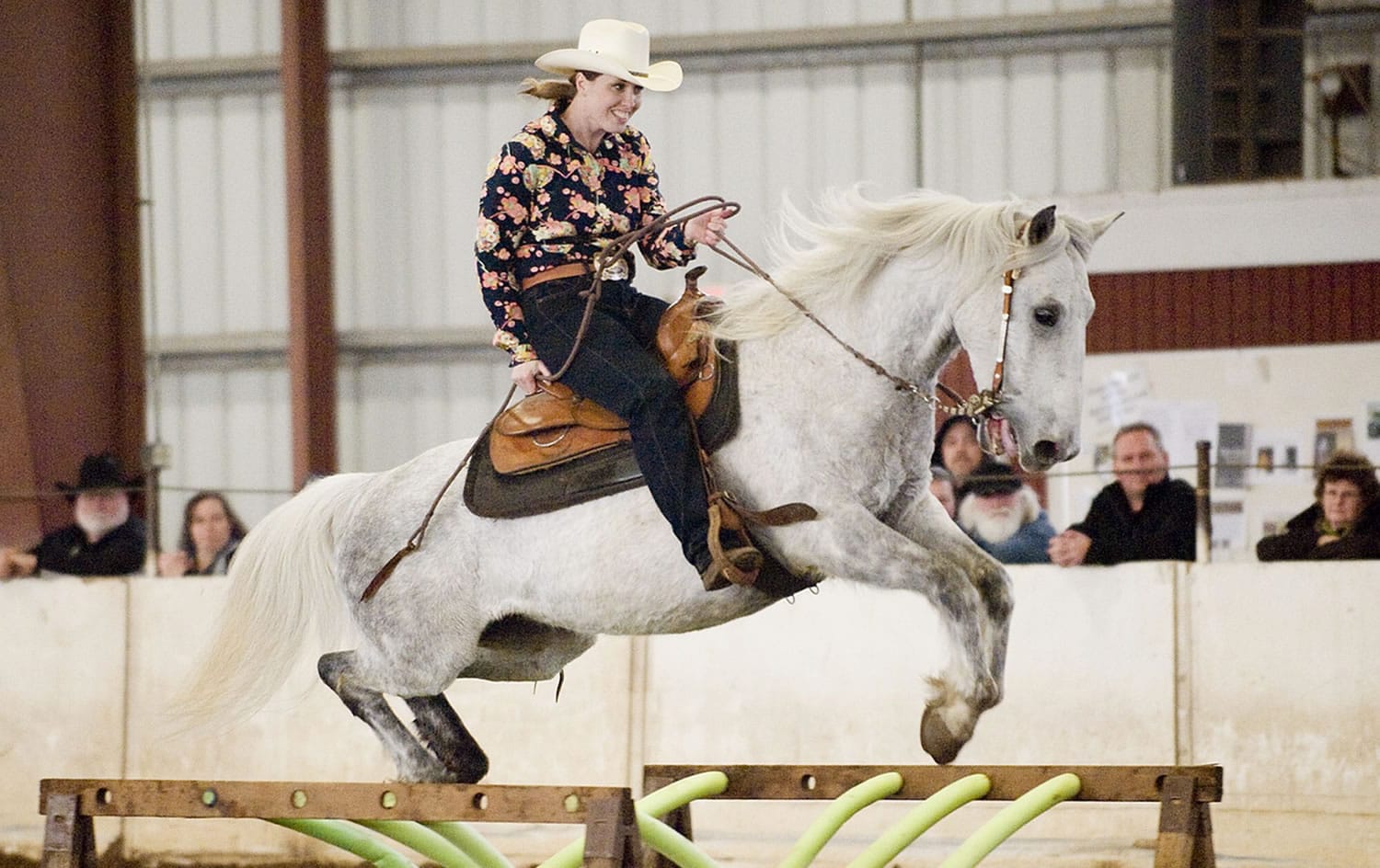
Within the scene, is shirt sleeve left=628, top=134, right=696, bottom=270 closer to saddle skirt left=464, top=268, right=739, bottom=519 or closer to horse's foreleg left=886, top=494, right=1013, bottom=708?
saddle skirt left=464, top=268, right=739, bottom=519

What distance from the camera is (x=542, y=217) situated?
3938 millimetres

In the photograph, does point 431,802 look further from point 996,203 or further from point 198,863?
point 198,863

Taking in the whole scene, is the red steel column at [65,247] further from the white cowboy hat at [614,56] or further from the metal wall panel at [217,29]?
Result: the white cowboy hat at [614,56]

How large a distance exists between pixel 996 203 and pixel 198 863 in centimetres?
434

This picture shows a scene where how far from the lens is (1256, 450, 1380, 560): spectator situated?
587cm

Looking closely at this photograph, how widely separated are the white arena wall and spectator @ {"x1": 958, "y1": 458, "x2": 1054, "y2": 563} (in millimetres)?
371

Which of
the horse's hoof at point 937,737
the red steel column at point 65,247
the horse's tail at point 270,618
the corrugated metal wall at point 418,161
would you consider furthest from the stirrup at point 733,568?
the corrugated metal wall at point 418,161

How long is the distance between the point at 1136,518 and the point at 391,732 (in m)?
3.03

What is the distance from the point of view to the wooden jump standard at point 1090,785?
11.6ft

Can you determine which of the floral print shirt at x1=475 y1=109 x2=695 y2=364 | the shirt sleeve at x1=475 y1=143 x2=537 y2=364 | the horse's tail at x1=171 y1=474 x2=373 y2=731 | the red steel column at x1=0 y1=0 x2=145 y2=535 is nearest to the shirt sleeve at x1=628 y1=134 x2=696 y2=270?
the floral print shirt at x1=475 y1=109 x2=695 y2=364

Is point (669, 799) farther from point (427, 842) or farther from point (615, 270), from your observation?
point (615, 270)

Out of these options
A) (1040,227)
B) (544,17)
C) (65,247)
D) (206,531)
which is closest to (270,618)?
(1040,227)

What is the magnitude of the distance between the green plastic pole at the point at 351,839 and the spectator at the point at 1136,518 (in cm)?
267

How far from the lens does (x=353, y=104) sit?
1302 cm
